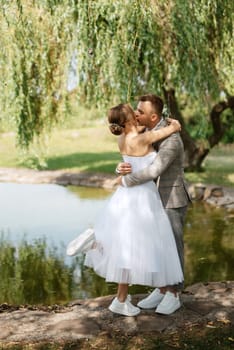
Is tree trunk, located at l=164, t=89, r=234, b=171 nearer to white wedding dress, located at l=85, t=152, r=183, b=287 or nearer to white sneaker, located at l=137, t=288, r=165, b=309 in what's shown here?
white sneaker, located at l=137, t=288, r=165, b=309

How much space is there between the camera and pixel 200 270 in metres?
7.45

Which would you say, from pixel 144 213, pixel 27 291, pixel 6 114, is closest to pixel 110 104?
pixel 6 114

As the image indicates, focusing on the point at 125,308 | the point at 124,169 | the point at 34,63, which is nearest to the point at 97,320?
the point at 125,308

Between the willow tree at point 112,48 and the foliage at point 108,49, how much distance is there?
1cm

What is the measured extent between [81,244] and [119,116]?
970 mm

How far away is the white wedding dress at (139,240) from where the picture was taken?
447cm

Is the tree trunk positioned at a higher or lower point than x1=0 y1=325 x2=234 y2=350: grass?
higher

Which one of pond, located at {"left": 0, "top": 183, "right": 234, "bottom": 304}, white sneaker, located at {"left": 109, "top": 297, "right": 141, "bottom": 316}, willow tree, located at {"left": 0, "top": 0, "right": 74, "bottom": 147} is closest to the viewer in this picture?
white sneaker, located at {"left": 109, "top": 297, "right": 141, "bottom": 316}

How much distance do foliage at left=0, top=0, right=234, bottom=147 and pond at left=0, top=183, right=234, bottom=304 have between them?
1.97 meters

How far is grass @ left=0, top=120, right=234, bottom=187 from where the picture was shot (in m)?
14.8

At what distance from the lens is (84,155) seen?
21172 millimetres

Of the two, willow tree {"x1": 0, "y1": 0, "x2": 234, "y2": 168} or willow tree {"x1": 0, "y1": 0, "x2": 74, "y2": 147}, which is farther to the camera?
willow tree {"x1": 0, "y1": 0, "x2": 74, "y2": 147}

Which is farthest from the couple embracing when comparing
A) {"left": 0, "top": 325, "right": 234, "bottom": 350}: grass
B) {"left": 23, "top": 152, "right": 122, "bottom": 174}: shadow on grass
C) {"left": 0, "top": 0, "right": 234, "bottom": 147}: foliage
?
{"left": 23, "top": 152, "right": 122, "bottom": 174}: shadow on grass

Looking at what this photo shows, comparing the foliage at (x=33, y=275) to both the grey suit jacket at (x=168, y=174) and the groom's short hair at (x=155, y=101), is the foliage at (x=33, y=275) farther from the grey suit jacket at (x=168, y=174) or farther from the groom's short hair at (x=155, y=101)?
the groom's short hair at (x=155, y=101)
